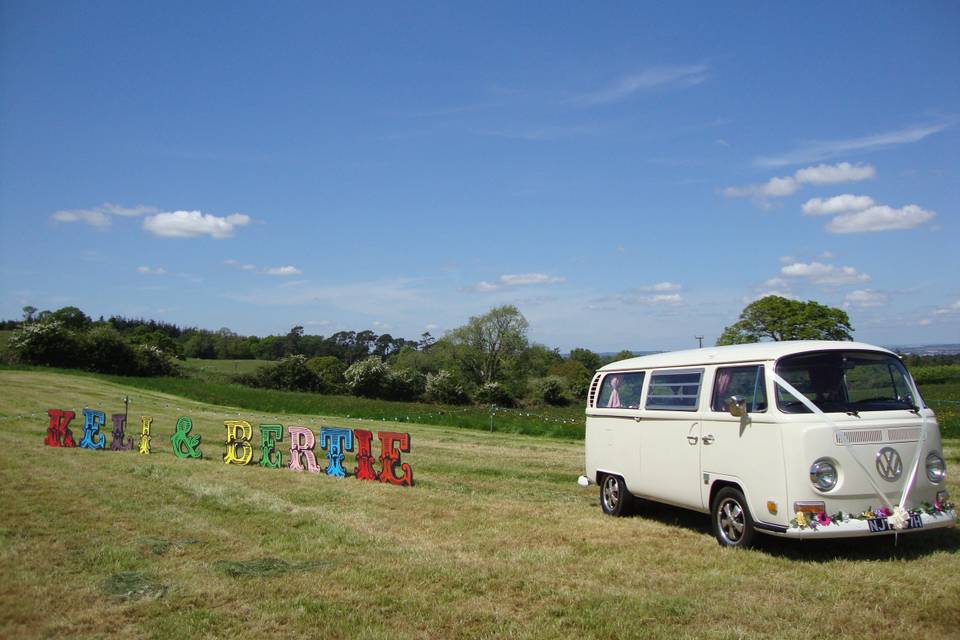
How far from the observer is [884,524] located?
758 cm

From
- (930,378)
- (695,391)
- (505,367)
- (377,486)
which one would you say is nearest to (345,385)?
(505,367)

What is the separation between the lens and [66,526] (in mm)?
9172

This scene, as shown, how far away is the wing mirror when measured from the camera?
818cm

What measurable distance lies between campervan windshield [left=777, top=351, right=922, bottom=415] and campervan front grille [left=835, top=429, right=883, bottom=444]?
254 millimetres

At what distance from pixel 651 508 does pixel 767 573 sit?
4111mm

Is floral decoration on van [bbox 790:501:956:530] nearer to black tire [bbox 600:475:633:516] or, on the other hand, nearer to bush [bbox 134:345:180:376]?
black tire [bbox 600:475:633:516]

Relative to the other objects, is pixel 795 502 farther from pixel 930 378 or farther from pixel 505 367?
pixel 505 367

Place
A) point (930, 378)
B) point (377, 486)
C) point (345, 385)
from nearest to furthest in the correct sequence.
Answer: point (377, 486) < point (930, 378) < point (345, 385)

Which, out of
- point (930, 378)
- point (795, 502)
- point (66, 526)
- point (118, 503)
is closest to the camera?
point (795, 502)

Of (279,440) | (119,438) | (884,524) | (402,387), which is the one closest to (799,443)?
(884,524)

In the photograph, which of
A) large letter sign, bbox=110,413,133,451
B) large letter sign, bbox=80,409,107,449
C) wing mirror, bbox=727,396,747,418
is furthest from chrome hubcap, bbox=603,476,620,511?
large letter sign, bbox=80,409,107,449

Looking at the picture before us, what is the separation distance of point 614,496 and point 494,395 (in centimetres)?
5151

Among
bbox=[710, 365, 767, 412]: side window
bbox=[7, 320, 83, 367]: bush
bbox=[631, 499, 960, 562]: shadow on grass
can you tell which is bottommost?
bbox=[631, 499, 960, 562]: shadow on grass

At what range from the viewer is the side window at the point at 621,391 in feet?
34.7
